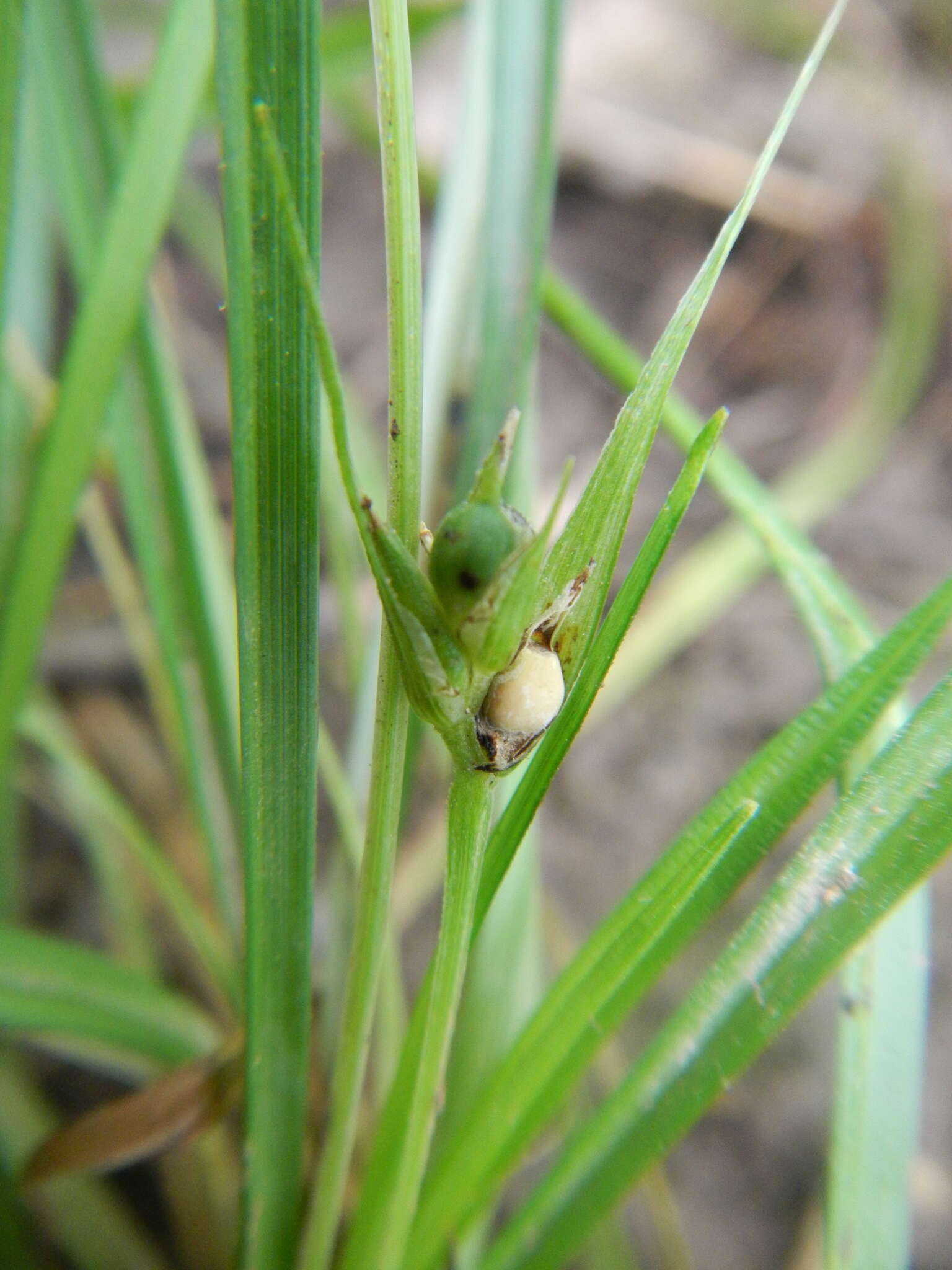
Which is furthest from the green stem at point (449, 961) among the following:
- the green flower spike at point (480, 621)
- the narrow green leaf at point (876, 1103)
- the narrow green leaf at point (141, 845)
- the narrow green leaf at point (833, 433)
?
the narrow green leaf at point (833, 433)

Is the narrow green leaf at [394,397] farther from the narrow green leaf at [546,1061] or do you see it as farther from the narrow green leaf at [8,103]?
the narrow green leaf at [8,103]

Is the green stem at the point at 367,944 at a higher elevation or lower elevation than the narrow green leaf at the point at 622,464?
lower

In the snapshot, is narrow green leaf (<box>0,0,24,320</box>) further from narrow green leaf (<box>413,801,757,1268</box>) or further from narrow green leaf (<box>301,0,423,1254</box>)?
narrow green leaf (<box>413,801,757,1268</box>)

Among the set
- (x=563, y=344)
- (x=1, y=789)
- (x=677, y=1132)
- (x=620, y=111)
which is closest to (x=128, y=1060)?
(x=1, y=789)

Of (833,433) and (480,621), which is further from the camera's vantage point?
(833,433)

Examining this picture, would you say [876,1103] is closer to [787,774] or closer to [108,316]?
[787,774]

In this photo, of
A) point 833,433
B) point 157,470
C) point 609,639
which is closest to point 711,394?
point 833,433

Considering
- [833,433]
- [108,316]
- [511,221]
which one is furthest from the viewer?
[833,433]
